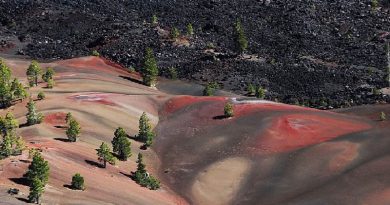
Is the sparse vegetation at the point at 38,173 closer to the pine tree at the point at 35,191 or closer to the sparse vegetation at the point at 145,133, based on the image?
the pine tree at the point at 35,191

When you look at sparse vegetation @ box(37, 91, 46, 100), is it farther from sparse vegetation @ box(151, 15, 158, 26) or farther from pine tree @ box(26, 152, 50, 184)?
sparse vegetation @ box(151, 15, 158, 26)

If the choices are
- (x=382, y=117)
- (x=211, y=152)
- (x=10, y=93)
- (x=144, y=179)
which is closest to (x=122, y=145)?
(x=144, y=179)

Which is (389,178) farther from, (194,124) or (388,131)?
(194,124)

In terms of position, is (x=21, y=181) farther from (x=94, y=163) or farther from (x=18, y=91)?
(x=18, y=91)

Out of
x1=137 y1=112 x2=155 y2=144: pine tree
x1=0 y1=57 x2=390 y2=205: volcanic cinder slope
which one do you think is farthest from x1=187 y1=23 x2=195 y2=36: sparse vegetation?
x1=137 y1=112 x2=155 y2=144: pine tree

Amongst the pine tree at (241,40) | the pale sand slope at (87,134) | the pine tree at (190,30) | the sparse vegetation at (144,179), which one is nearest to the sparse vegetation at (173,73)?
the pale sand slope at (87,134)

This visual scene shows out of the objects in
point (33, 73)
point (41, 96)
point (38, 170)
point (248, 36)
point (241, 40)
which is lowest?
point (38, 170)
